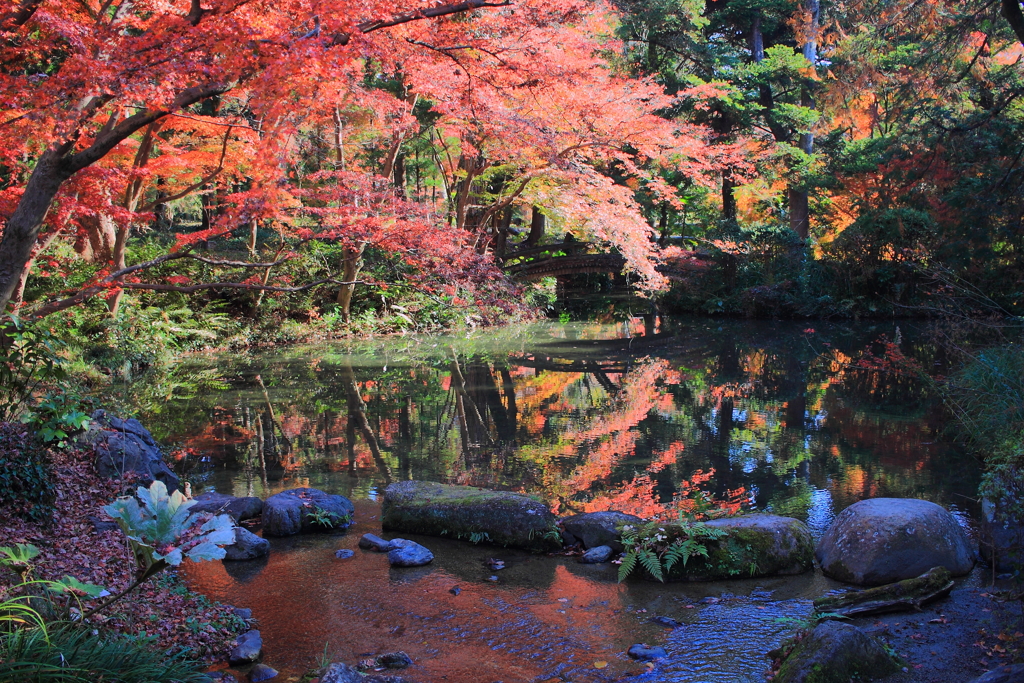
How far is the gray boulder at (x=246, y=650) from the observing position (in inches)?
143

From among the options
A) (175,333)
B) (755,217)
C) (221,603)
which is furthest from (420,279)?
(755,217)

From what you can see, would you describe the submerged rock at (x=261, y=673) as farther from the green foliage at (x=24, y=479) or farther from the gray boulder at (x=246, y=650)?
the green foliage at (x=24, y=479)

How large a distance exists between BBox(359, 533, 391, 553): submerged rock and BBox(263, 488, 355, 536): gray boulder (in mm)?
491

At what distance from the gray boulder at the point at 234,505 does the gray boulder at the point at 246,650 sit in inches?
85.7

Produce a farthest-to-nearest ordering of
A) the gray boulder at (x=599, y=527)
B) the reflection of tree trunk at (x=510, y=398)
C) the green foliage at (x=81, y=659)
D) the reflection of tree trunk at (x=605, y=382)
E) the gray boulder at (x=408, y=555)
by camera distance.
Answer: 1. the reflection of tree trunk at (x=605, y=382)
2. the reflection of tree trunk at (x=510, y=398)
3. the gray boulder at (x=599, y=527)
4. the gray boulder at (x=408, y=555)
5. the green foliage at (x=81, y=659)

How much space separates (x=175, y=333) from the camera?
15094mm

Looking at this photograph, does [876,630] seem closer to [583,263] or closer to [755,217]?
[583,263]

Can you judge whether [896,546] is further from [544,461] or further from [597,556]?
[544,461]

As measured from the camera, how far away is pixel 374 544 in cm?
537

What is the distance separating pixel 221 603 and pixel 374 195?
11.5 meters

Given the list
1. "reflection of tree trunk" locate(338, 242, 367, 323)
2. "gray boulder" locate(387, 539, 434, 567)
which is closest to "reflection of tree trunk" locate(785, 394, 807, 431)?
"gray boulder" locate(387, 539, 434, 567)

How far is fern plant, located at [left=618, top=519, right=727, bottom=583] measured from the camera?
475 cm

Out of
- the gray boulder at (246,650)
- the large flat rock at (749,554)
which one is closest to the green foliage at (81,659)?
the gray boulder at (246,650)

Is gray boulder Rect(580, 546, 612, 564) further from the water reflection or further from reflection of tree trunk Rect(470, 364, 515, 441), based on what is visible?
reflection of tree trunk Rect(470, 364, 515, 441)
